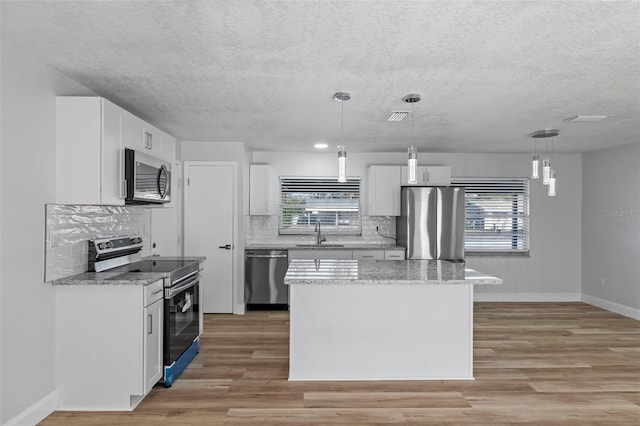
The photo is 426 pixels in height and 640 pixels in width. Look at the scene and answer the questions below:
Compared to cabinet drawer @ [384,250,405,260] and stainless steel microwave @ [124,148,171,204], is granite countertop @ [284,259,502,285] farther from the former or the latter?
cabinet drawer @ [384,250,405,260]

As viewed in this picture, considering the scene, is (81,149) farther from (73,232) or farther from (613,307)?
(613,307)

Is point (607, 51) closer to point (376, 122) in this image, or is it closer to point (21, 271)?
point (376, 122)

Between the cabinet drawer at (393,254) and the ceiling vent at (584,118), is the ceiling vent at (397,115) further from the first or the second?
the cabinet drawer at (393,254)

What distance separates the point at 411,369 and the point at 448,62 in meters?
2.37

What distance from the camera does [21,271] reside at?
2.42 m

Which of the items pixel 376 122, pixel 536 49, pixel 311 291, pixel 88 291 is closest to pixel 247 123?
pixel 376 122

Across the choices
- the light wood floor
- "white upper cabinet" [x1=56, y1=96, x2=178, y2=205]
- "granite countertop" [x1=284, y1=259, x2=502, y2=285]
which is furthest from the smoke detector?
"white upper cabinet" [x1=56, y1=96, x2=178, y2=205]

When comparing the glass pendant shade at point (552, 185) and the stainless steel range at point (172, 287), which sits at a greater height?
the glass pendant shade at point (552, 185)

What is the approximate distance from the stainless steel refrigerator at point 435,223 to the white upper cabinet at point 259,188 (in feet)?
6.66

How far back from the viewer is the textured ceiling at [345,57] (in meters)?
1.91

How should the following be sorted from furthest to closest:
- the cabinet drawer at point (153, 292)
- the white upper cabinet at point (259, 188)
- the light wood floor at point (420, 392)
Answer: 1. the white upper cabinet at point (259, 188)
2. the cabinet drawer at point (153, 292)
3. the light wood floor at point (420, 392)

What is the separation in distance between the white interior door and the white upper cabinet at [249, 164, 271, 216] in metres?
0.51

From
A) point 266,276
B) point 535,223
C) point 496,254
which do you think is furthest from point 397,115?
point 535,223

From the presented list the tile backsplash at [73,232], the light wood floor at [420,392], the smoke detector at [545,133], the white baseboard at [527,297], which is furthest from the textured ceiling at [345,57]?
the white baseboard at [527,297]
